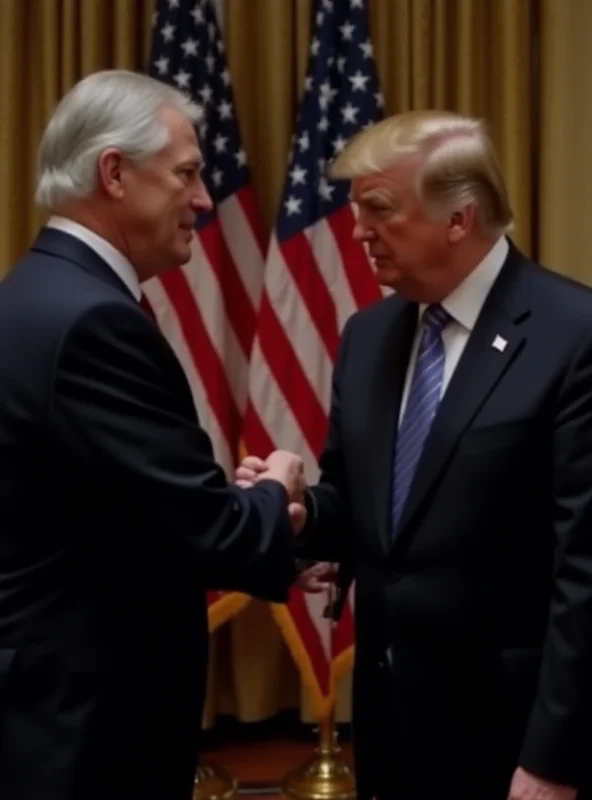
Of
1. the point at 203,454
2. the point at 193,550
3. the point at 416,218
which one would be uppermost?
the point at 416,218

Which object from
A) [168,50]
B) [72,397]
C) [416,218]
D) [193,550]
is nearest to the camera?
[72,397]

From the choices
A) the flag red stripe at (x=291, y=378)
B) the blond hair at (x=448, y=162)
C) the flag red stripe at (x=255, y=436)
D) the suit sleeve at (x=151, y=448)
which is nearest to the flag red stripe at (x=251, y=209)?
the flag red stripe at (x=291, y=378)

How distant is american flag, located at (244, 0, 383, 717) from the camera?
139 inches

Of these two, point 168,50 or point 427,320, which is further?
point 168,50

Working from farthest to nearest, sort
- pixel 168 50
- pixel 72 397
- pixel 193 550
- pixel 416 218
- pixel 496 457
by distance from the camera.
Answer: pixel 168 50, pixel 416 218, pixel 496 457, pixel 193 550, pixel 72 397

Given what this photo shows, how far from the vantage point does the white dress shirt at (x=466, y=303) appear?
→ 2.03 m

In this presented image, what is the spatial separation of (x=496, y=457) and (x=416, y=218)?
0.44 metres

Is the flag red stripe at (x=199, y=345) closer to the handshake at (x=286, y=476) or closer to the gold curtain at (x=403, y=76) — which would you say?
the gold curtain at (x=403, y=76)

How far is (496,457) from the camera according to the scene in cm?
190

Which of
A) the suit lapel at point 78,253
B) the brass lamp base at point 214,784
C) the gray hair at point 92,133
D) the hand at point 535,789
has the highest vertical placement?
the gray hair at point 92,133

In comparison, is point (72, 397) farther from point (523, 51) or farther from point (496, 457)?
point (523, 51)

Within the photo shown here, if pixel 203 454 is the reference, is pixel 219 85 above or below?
above

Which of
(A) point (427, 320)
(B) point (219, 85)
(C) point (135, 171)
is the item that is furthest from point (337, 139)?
(C) point (135, 171)

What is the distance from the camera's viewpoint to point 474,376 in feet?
6.40
